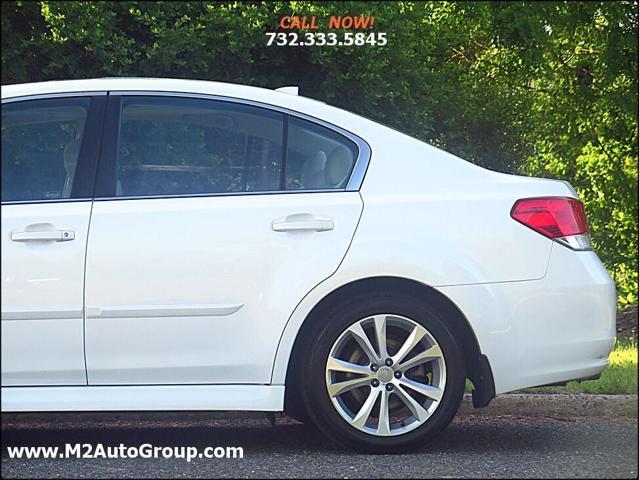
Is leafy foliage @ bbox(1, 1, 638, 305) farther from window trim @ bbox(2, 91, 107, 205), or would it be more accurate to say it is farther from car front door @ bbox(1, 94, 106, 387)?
car front door @ bbox(1, 94, 106, 387)

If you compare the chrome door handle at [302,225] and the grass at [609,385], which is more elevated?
the chrome door handle at [302,225]

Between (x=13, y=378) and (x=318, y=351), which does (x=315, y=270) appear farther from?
(x=13, y=378)

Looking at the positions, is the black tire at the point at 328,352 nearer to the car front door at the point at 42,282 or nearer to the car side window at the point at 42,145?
the car front door at the point at 42,282

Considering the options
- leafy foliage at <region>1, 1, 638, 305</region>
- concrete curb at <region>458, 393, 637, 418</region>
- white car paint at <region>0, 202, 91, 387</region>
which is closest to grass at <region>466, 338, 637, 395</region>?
concrete curb at <region>458, 393, 637, 418</region>

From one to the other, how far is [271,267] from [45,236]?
1.00 m

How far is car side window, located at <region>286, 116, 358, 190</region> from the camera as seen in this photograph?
17.2 ft

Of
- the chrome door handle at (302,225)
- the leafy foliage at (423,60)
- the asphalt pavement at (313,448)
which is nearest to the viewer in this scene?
the asphalt pavement at (313,448)

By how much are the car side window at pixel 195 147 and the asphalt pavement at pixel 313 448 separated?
125 cm

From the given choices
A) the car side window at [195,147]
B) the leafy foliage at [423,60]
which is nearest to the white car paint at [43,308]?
the car side window at [195,147]

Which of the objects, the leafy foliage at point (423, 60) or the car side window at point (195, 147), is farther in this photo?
the leafy foliage at point (423, 60)

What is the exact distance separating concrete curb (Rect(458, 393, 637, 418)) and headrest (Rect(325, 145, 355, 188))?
68.6 inches

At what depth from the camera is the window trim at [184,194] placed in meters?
5.17

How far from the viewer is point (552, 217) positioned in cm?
523

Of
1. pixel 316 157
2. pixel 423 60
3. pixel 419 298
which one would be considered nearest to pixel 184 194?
pixel 316 157
